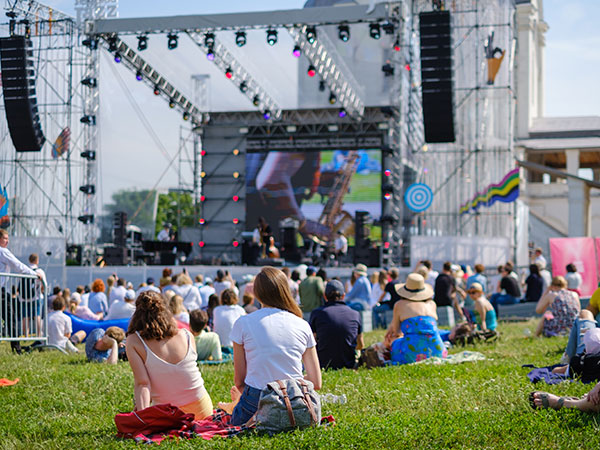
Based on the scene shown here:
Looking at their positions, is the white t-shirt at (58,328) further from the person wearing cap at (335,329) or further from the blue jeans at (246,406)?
the blue jeans at (246,406)

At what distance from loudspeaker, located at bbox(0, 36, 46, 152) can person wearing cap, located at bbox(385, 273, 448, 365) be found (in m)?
13.0

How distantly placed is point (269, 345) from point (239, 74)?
871 inches

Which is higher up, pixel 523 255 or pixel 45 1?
pixel 45 1

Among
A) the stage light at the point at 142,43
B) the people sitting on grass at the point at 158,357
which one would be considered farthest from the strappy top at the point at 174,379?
the stage light at the point at 142,43

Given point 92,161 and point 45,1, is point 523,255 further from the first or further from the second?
point 45,1

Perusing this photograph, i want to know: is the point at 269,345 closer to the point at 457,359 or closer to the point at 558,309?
the point at 457,359

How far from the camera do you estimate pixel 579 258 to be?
1731 centimetres

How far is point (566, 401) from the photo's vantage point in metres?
5.34

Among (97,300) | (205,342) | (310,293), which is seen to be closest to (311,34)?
(310,293)

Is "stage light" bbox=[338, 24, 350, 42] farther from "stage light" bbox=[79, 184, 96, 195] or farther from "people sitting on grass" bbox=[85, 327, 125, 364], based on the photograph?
"people sitting on grass" bbox=[85, 327, 125, 364]

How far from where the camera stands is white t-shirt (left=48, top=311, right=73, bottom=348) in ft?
37.3

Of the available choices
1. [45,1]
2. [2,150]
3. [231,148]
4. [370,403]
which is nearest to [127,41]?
[45,1]

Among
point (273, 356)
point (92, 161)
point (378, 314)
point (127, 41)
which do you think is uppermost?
point (127, 41)

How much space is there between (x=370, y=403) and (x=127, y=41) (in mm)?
19460
